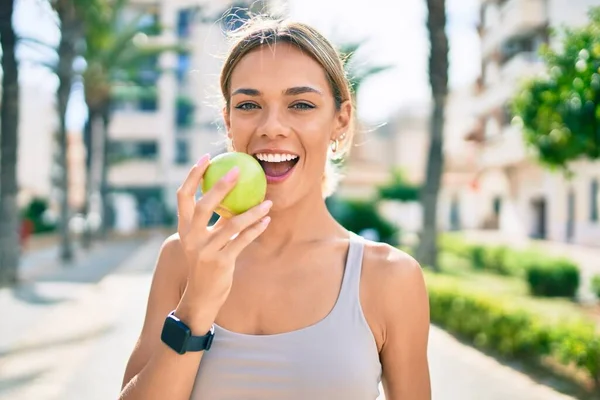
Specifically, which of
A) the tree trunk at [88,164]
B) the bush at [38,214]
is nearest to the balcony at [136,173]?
the bush at [38,214]

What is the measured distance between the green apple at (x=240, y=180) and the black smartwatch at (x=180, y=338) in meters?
0.34

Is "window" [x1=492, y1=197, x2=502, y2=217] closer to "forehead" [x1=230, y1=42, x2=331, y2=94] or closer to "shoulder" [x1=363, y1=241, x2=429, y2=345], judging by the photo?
"shoulder" [x1=363, y1=241, x2=429, y2=345]

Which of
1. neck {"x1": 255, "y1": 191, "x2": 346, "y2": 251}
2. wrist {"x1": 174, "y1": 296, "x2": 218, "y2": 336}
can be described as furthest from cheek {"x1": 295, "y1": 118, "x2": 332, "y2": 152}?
wrist {"x1": 174, "y1": 296, "x2": 218, "y2": 336}

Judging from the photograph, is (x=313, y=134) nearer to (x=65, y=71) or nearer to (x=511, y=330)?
(x=511, y=330)

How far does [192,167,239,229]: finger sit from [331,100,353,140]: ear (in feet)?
2.22

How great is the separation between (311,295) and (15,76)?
543 inches

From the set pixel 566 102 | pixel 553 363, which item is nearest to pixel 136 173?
pixel 566 102

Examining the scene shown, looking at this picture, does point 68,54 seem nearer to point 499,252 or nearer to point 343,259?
point 499,252

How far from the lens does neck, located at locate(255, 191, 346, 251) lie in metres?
2.20

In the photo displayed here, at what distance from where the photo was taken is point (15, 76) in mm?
14125

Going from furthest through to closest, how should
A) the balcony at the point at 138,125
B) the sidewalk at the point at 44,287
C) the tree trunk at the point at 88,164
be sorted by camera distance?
the balcony at the point at 138,125, the tree trunk at the point at 88,164, the sidewalk at the point at 44,287

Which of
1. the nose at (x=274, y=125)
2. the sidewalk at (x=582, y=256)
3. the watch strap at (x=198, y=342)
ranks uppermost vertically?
the nose at (x=274, y=125)

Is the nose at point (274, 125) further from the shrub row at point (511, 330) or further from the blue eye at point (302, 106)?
the shrub row at point (511, 330)

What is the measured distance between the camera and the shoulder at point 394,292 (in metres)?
1.97
